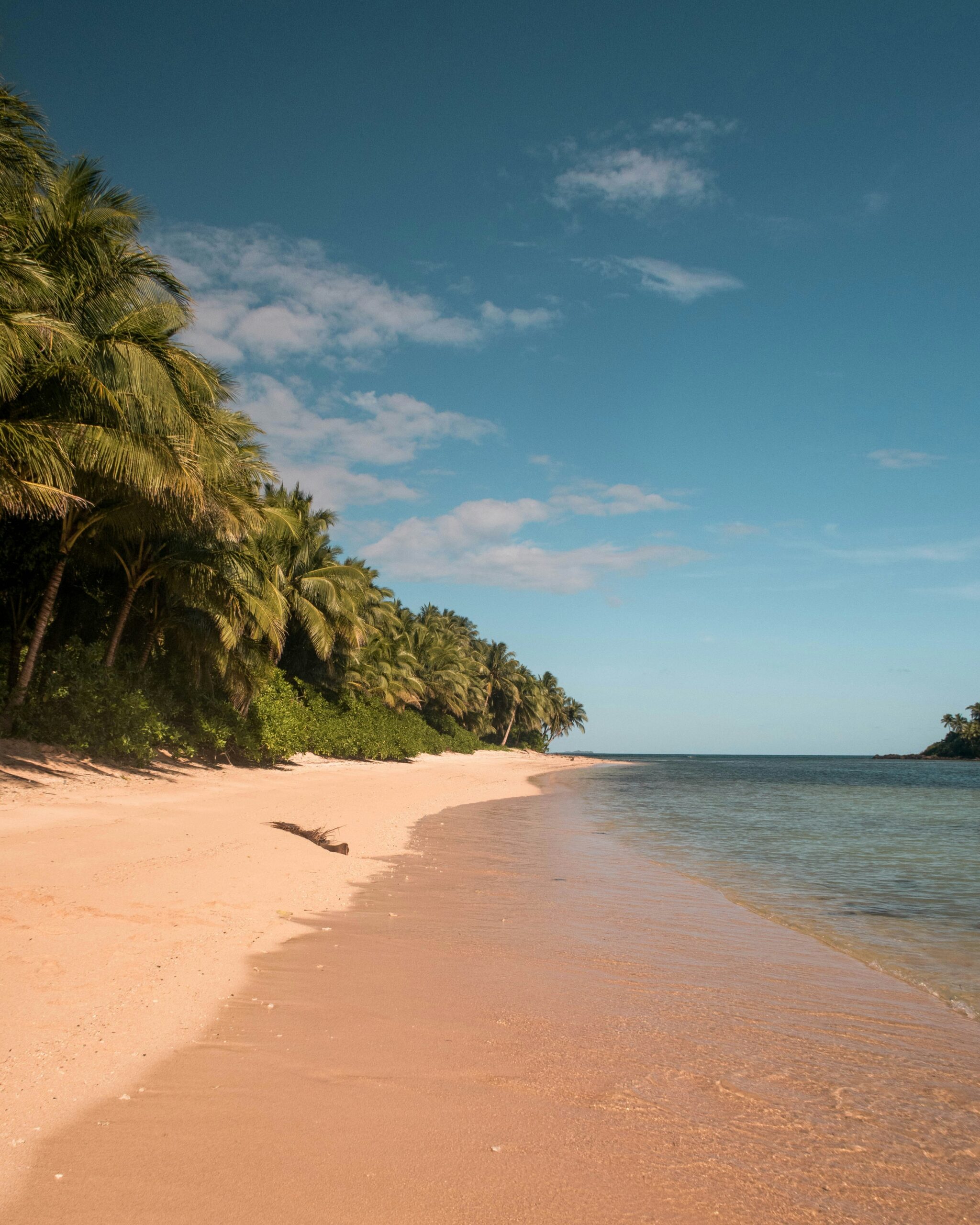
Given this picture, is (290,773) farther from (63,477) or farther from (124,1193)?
(124,1193)

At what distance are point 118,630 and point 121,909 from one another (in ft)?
42.8

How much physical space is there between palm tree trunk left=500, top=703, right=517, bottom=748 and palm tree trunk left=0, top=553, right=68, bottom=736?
7136cm

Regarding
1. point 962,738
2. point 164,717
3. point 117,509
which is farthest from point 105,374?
point 962,738

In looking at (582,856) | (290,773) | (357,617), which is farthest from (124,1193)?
(357,617)

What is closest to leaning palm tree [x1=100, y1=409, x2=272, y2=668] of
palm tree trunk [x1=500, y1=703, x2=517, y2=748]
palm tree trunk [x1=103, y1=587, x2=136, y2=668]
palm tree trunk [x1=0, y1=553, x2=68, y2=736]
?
palm tree trunk [x1=103, y1=587, x2=136, y2=668]

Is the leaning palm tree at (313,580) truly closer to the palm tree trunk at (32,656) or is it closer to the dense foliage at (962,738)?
the palm tree trunk at (32,656)

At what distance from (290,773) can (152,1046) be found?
21337mm

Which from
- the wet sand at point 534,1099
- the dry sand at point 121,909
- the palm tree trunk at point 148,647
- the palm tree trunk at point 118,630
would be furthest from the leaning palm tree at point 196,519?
the wet sand at point 534,1099

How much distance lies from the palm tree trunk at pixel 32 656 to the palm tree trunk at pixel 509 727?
2810 inches

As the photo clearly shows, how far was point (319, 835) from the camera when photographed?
11.0 m

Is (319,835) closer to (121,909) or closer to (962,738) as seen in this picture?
(121,909)

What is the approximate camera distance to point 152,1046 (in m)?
3.63

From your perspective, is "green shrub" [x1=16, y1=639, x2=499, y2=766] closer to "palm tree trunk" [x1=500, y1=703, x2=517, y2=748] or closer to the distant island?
"palm tree trunk" [x1=500, y1=703, x2=517, y2=748]

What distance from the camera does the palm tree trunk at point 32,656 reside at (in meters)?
14.6
